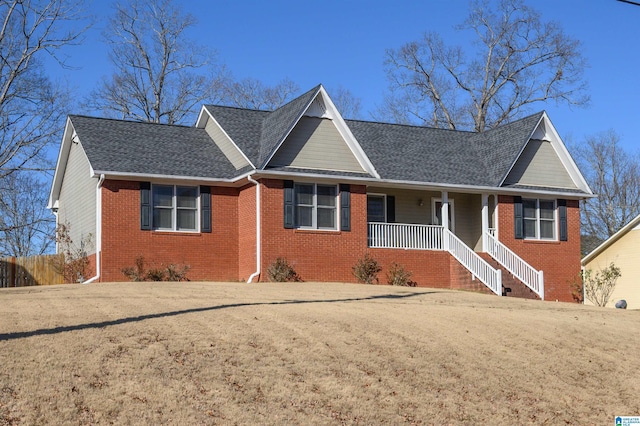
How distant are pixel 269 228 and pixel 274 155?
2.39 meters

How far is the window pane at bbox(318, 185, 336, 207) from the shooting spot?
95.9ft

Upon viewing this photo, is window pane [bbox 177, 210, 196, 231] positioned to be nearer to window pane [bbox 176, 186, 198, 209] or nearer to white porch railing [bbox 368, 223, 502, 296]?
window pane [bbox 176, 186, 198, 209]

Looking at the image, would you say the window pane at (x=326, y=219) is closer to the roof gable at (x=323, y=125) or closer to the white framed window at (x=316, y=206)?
the white framed window at (x=316, y=206)

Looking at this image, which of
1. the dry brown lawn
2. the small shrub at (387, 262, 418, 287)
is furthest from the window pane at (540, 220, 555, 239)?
the dry brown lawn

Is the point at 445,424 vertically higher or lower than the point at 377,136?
lower

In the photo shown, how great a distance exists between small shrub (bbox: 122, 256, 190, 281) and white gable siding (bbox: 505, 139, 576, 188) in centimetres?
1283

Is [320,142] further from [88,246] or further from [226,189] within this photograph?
[88,246]

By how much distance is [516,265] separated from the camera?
99.5ft

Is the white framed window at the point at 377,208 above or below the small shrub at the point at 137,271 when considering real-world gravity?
above

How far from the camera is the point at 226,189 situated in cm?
2961

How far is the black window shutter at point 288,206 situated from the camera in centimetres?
2838

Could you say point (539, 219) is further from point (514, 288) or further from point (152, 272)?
point (152, 272)

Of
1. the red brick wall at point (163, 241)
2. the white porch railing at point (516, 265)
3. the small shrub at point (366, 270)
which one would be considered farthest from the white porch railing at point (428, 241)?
the red brick wall at point (163, 241)

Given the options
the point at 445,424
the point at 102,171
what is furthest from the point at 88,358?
the point at 102,171
